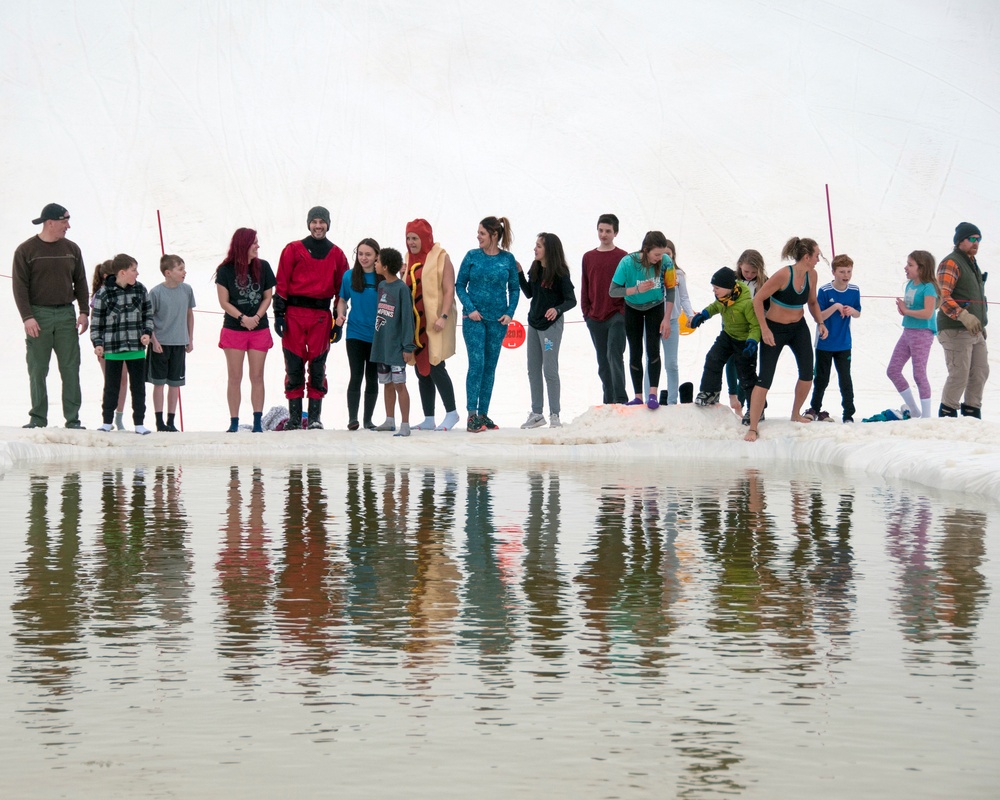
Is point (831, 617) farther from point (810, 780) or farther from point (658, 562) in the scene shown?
point (810, 780)

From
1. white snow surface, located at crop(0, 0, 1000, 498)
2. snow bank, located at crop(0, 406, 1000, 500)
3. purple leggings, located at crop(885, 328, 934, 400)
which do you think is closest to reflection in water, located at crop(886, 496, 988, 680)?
snow bank, located at crop(0, 406, 1000, 500)

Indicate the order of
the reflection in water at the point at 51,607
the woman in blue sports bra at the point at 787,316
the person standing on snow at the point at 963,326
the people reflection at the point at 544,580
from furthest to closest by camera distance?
the person standing on snow at the point at 963,326 → the woman in blue sports bra at the point at 787,316 → the people reflection at the point at 544,580 → the reflection in water at the point at 51,607

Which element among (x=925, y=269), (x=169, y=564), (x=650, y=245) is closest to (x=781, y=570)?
(x=169, y=564)

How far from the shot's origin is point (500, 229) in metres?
11.8

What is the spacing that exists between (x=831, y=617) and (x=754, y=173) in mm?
36696

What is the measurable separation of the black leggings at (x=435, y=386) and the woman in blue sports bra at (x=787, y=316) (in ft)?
8.13

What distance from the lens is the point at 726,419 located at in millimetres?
11172

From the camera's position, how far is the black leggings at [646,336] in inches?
452

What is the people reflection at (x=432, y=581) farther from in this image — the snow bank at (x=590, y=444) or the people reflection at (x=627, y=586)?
the snow bank at (x=590, y=444)

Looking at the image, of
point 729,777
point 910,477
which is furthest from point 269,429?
point 729,777

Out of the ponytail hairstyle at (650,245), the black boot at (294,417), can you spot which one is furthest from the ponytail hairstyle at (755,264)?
the black boot at (294,417)

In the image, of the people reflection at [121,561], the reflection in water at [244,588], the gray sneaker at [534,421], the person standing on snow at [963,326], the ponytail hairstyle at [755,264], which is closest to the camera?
the reflection in water at [244,588]

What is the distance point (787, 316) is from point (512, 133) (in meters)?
33.2

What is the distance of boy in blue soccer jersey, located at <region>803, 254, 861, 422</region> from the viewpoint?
38.2 ft
